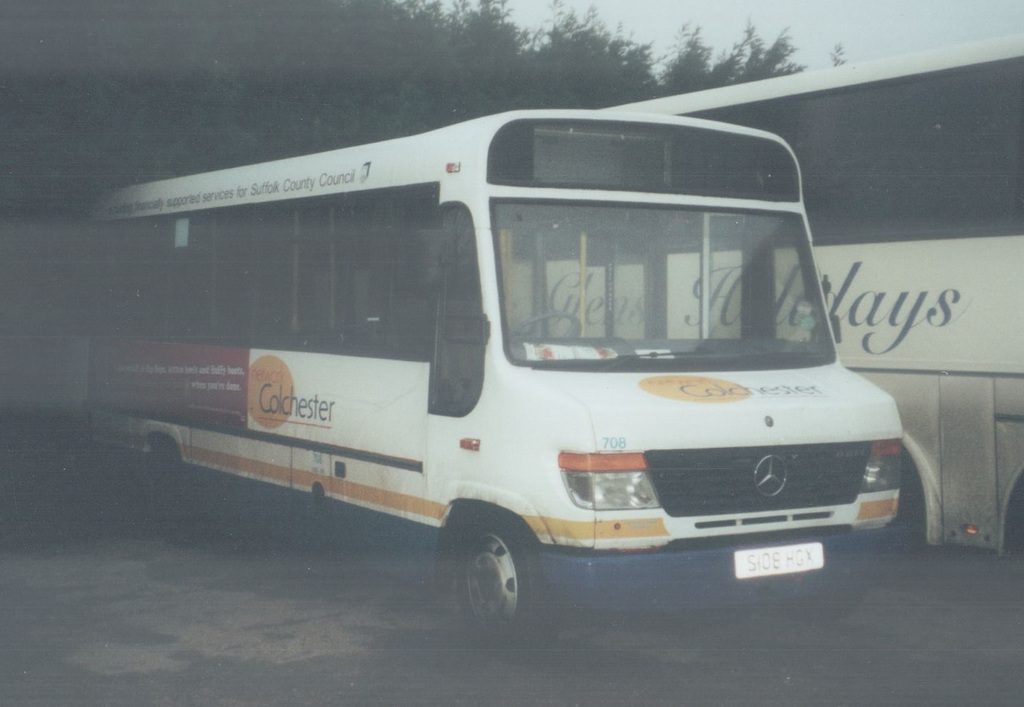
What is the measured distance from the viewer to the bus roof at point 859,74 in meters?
8.07

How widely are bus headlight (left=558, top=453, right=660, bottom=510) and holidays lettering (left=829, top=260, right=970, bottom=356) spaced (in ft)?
8.48

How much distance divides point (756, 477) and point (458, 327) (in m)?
1.62

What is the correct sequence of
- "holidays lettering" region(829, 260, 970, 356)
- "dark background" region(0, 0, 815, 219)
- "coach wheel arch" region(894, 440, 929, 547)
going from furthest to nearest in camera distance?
"dark background" region(0, 0, 815, 219) < "coach wheel arch" region(894, 440, 929, 547) < "holidays lettering" region(829, 260, 970, 356)

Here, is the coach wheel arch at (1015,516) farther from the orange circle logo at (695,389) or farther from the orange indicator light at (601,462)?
the orange indicator light at (601,462)

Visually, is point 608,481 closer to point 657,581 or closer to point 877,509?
point 657,581

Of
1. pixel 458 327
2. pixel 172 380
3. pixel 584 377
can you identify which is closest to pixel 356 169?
pixel 458 327

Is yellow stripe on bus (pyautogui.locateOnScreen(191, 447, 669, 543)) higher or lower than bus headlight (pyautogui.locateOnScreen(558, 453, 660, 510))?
lower

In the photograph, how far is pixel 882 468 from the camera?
666 centimetres

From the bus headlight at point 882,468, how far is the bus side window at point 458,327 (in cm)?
200

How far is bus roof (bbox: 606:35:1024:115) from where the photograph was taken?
318 inches

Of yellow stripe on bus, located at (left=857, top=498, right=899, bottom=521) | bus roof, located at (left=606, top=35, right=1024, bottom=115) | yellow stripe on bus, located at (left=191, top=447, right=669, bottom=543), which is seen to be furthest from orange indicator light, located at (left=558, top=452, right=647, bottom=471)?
bus roof, located at (left=606, top=35, right=1024, bottom=115)

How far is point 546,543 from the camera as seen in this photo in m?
6.04

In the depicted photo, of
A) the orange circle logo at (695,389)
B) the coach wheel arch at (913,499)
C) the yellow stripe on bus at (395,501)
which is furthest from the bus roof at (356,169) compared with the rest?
the coach wheel arch at (913,499)

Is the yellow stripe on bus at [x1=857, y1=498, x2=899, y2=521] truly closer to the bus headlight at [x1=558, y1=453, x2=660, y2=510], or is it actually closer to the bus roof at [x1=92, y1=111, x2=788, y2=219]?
the bus headlight at [x1=558, y1=453, x2=660, y2=510]
